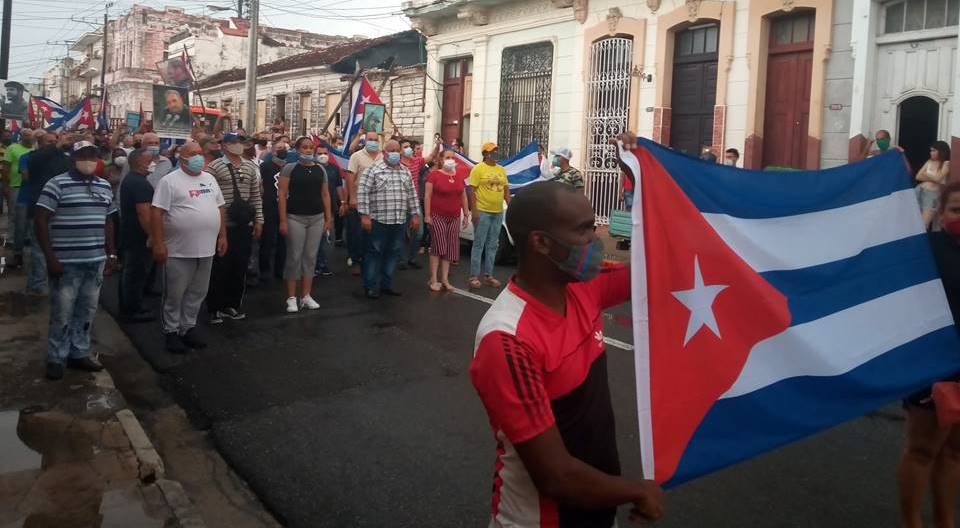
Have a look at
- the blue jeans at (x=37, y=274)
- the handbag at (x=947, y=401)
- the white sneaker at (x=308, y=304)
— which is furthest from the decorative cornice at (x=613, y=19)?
the handbag at (x=947, y=401)

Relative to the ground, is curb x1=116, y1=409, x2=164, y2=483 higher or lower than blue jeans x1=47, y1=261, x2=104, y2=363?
lower

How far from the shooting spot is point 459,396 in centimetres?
621

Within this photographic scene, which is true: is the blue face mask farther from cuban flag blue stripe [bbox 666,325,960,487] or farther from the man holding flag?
cuban flag blue stripe [bbox 666,325,960,487]

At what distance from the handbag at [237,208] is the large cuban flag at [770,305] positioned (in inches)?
246

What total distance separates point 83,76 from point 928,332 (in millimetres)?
87393

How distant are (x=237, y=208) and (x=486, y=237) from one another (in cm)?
337

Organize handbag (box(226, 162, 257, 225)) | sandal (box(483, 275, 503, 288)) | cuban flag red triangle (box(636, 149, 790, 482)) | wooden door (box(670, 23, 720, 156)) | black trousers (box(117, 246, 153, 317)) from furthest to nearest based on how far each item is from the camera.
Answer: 1. wooden door (box(670, 23, 720, 156))
2. sandal (box(483, 275, 503, 288))
3. black trousers (box(117, 246, 153, 317))
4. handbag (box(226, 162, 257, 225))
5. cuban flag red triangle (box(636, 149, 790, 482))

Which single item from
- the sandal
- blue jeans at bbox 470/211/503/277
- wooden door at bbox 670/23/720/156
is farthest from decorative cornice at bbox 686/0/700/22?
the sandal

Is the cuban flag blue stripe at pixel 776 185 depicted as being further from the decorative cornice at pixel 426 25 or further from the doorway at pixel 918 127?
the decorative cornice at pixel 426 25

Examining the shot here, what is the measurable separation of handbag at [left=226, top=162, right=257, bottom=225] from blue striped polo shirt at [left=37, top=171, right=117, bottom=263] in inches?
73.4

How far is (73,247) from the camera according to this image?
6.36 metres

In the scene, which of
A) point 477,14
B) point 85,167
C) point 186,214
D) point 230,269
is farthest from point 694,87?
point 85,167

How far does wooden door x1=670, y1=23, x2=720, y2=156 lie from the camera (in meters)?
15.8

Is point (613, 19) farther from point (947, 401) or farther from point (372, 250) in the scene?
point (947, 401)
